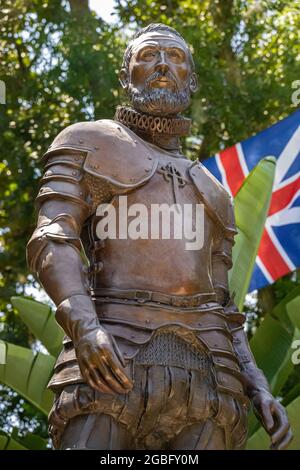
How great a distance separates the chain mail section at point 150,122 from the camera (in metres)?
6.07

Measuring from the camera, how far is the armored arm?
5105 millimetres

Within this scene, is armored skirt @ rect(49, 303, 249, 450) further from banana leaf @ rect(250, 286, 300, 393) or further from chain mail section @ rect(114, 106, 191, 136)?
banana leaf @ rect(250, 286, 300, 393)

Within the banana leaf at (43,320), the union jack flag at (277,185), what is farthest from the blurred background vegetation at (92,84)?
the banana leaf at (43,320)

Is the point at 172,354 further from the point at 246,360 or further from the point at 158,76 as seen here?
the point at 158,76

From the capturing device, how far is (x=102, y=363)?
5.08 meters

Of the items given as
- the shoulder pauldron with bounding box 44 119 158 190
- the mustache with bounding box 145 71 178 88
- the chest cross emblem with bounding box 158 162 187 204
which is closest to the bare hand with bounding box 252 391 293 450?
the chest cross emblem with bounding box 158 162 187 204

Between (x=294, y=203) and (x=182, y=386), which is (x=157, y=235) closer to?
(x=182, y=386)

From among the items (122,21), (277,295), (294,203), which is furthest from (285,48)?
(294,203)

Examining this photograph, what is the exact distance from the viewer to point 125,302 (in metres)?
5.47

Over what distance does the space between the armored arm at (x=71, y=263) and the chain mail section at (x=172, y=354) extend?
0.25m

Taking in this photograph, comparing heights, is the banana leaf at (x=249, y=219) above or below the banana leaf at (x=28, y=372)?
above

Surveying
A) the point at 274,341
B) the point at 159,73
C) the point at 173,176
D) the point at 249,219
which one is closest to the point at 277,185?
the point at 249,219

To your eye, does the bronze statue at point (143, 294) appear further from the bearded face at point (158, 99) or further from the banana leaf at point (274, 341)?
the banana leaf at point (274, 341)

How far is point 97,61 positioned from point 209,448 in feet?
34.1
